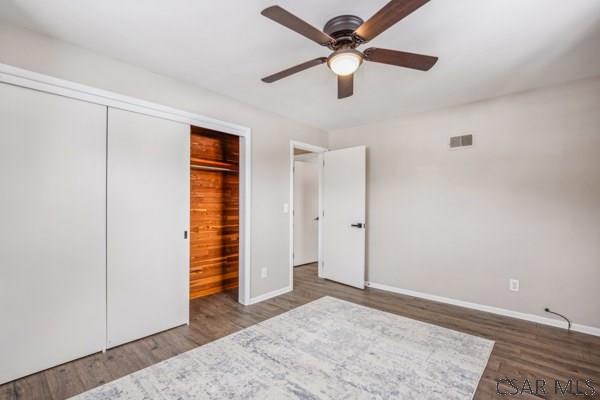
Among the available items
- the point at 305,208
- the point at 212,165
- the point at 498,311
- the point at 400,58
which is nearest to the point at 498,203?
the point at 498,311

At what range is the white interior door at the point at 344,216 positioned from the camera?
410 cm

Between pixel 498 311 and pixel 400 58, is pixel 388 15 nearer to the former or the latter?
pixel 400 58

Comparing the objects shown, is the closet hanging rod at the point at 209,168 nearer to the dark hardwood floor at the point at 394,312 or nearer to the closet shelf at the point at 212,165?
the closet shelf at the point at 212,165

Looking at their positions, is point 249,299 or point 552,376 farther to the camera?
point 249,299

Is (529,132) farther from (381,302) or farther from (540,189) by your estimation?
(381,302)

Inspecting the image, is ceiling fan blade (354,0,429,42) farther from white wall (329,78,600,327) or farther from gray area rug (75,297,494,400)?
white wall (329,78,600,327)

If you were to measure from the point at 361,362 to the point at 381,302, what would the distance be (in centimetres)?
147

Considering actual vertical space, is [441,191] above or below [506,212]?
above

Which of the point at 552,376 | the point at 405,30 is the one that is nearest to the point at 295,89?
the point at 405,30

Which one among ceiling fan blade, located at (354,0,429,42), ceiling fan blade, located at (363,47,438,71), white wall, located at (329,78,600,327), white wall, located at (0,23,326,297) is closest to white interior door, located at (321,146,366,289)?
white wall, located at (329,78,600,327)

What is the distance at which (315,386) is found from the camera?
1.89 m

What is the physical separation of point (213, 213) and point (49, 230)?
185 centimetres

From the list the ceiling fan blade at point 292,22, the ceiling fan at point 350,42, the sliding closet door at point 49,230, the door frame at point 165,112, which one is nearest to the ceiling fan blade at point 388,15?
the ceiling fan at point 350,42

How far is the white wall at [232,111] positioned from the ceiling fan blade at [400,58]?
1.91 m
